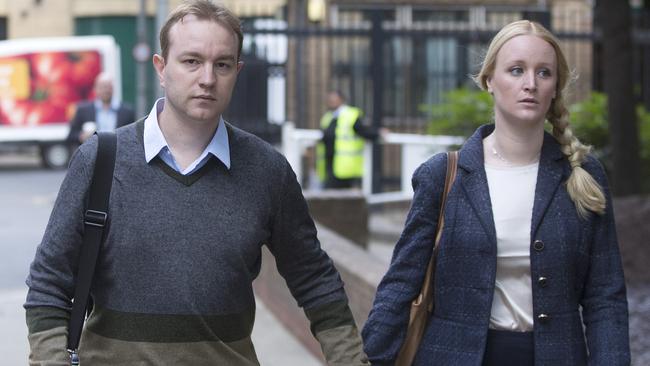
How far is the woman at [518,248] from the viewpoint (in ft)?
12.3

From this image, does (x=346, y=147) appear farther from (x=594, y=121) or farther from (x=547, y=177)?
(x=547, y=177)

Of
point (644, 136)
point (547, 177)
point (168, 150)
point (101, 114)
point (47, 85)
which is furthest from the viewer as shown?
point (47, 85)

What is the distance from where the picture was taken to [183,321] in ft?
11.5

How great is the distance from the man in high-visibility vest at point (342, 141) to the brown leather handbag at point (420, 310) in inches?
497

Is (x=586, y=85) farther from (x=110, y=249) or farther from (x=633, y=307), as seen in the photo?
(x=110, y=249)

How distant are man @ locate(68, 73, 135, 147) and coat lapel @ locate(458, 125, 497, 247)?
31.0 feet

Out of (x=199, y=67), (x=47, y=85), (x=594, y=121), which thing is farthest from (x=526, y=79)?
(x=47, y=85)

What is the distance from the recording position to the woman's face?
381 cm

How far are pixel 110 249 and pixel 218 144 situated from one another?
0.41 m

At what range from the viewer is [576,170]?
3850mm

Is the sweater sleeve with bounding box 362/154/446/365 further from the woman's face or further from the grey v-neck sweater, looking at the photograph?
the grey v-neck sweater

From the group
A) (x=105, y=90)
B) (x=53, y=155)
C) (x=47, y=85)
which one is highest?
(x=105, y=90)

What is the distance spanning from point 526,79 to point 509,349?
0.77 m

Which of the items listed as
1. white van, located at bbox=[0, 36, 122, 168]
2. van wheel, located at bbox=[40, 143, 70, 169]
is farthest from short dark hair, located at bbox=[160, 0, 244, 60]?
van wheel, located at bbox=[40, 143, 70, 169]
